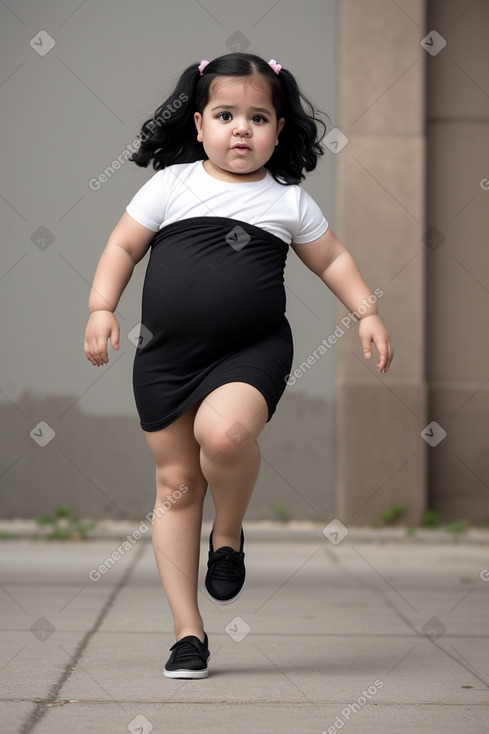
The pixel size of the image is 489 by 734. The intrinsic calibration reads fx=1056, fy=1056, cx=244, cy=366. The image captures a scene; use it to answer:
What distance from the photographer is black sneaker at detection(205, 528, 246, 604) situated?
2.96m

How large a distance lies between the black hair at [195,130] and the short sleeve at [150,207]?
A: 0.24 metres

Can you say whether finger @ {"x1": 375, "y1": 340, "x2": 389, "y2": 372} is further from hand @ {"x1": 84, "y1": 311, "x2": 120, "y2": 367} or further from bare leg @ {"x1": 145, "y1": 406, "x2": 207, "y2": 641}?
hand @ {"x1": 84, "y1": 311, "x2": 120, "y2": 367}

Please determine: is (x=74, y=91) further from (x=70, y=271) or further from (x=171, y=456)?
(x=171, y=456)

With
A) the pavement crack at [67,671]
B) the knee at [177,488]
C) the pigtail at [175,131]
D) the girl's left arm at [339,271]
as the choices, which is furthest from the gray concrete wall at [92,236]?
the knee at [177,488]

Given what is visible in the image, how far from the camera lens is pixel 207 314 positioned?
2992 millimetres

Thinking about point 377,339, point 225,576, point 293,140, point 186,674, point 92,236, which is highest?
point 92,236

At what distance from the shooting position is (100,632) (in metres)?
3.78

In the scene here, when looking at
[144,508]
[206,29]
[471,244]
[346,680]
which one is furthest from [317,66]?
[346,680]

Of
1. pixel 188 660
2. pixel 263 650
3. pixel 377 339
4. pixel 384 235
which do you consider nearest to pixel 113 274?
pixel 377 339

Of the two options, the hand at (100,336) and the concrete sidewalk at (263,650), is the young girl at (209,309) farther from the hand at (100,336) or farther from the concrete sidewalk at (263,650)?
the concrete sidewalk at (263,650)

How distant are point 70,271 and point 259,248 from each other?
14.8 feet

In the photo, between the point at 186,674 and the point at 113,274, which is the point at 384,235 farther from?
the point at 186,674

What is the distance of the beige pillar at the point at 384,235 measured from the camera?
7.32 m

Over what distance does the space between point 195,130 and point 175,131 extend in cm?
7
